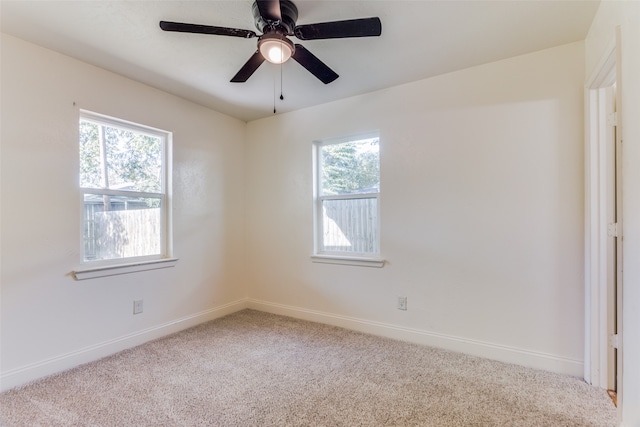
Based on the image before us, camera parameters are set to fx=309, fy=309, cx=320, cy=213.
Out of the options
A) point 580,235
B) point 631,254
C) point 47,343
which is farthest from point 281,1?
point 47,343

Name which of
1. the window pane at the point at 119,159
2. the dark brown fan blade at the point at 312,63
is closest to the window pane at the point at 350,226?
the dark brown fan blade at the point at 312,63

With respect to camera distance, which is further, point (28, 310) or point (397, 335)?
point (397, 335)

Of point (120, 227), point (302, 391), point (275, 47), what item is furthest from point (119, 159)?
point (302, 391)

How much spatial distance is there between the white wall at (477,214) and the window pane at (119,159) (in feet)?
5.27

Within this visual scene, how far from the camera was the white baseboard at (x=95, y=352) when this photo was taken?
2111 millimetres

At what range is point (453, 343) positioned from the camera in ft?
8.70

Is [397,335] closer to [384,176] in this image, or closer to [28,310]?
[384,176]

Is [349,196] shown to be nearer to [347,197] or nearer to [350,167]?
[347,197]

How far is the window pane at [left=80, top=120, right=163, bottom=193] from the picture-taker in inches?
→ 101

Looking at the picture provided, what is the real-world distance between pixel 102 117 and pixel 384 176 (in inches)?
101

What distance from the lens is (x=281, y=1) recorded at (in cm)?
170

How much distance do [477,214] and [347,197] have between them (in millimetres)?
1282

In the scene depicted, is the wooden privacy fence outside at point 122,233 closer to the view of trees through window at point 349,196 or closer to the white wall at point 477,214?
the white wall at point 477,214

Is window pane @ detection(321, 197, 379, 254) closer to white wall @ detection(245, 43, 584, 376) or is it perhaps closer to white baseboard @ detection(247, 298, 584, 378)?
white wall @ detection(245, 43, 584, 376)
